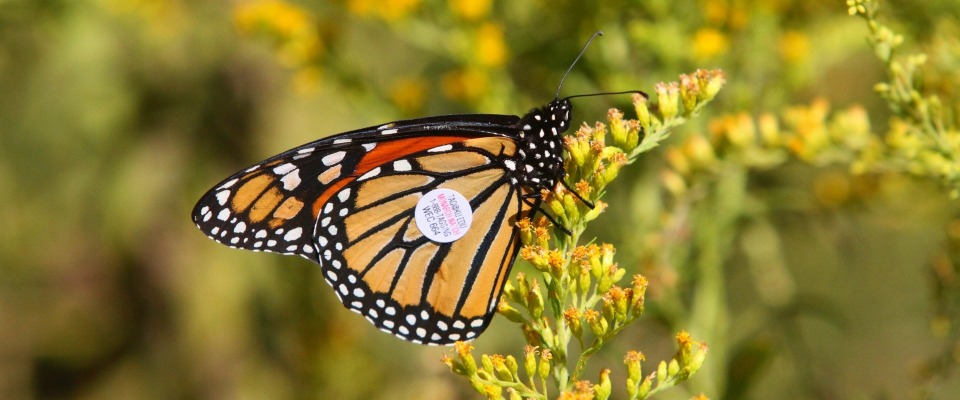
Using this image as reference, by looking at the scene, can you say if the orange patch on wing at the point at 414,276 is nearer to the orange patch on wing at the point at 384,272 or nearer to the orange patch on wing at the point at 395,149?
the orange patch on wing at the point at 384,272

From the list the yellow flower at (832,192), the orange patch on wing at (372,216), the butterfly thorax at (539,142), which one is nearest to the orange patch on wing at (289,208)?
the orange patch on wing at (372,216)

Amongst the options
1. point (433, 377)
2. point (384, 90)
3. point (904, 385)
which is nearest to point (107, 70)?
point (384, 90)

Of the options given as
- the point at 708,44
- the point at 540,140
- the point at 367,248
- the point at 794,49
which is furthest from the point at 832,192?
the point at 367,248

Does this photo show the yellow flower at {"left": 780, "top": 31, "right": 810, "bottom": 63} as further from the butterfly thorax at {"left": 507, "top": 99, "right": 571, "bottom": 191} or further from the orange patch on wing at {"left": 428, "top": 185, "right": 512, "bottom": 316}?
the orange patch on wing at {"left": 428, "top": 185, "right": 512, "bottom": 316}

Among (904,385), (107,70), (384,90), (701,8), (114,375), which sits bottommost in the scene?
(904,385)

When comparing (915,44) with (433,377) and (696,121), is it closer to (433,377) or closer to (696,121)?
(696,121)

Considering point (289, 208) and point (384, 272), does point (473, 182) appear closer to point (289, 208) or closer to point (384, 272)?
point (384, 272)
